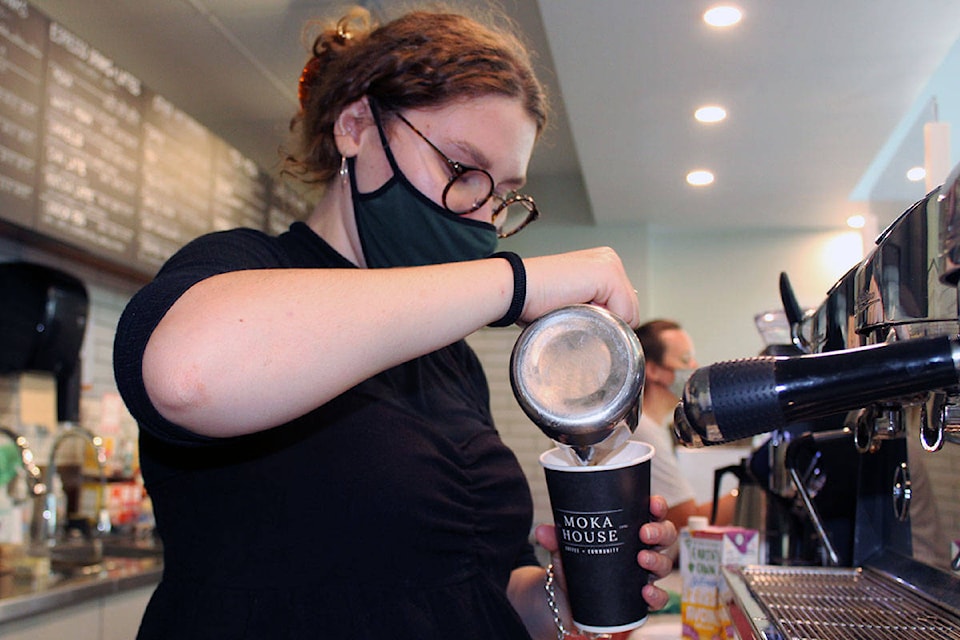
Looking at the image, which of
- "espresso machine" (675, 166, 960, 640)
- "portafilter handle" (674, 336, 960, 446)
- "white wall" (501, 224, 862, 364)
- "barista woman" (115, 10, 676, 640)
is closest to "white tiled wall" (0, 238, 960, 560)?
"espresso machine" (675, 166, 960, 640)

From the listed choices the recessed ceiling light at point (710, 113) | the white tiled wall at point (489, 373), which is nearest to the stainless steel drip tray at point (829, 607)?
the white tiled wall at point (489, 373)

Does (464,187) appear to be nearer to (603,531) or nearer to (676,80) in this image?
(603,531)

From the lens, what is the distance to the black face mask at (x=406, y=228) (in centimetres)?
111

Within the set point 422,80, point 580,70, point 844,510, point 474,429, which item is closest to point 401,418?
point 474,429

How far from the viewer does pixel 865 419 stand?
0.94 meters

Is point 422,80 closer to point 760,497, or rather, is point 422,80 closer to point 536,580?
point 536,580

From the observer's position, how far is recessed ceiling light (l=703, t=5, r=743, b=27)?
3008 mm

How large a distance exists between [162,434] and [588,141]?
3.75 metres

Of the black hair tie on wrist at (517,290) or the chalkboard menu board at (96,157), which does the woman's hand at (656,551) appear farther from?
the chalkboard menu board at (96,157)

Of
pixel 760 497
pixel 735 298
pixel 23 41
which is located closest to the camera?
pixel 760 497

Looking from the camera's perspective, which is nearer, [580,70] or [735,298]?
[580,70]

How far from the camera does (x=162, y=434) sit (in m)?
0.74

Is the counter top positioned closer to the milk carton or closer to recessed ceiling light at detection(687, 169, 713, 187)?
the milk carton

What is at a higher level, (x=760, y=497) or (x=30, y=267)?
(x=30, y=267)
